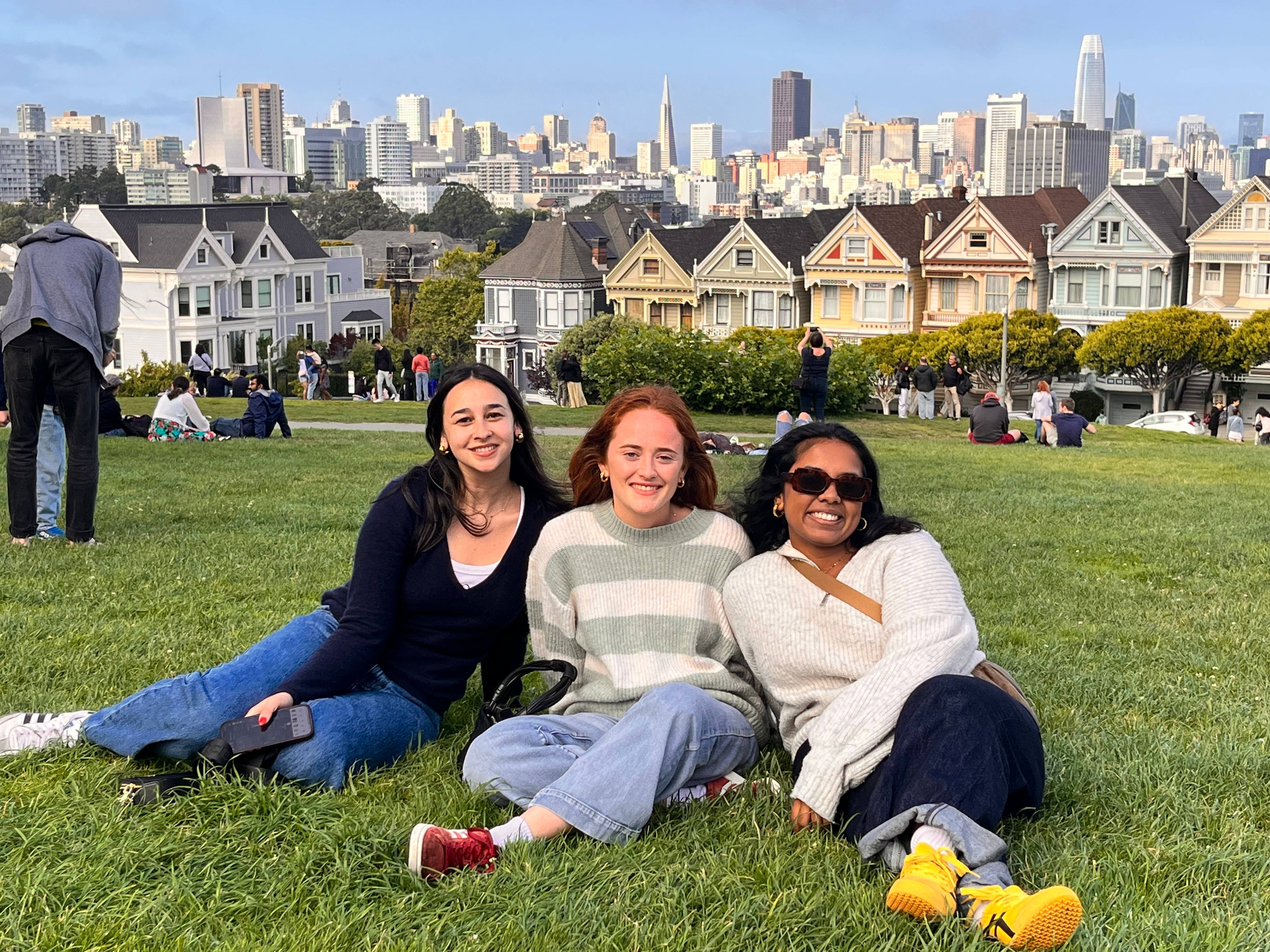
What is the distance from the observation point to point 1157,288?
170 ft

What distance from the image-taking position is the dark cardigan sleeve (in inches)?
179

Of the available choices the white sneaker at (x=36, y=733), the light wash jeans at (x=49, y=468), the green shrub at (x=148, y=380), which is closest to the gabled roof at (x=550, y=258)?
the green shrub at (x=148, y=380)

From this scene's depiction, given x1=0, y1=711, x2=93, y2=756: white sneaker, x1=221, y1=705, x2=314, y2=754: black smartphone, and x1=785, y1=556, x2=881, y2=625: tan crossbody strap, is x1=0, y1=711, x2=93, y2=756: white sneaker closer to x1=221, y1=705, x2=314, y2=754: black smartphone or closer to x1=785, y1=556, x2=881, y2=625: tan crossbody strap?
x1=221, y1=705, x2=314, y2=754: black smartphone

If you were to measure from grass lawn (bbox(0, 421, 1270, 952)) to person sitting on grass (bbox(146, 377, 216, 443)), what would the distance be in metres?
9.27

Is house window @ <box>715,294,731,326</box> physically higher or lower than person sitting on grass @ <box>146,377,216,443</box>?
higher

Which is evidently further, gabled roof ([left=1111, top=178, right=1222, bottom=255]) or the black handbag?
gabled roof ([left=1111, top=178, right=1222, bottom=255])

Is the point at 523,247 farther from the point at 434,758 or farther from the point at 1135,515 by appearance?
the point at 434,758

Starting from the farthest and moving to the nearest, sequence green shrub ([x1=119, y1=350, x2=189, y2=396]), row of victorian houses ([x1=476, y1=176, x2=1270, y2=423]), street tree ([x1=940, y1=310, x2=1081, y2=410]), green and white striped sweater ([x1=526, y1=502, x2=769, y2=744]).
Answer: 1. row of victorian houses ([x1=476, y1=176, x2=1270, y2=423])
2. street tree ([x1=940, y1=310, x2=1081, y2=410])
3. green shrub ([x1=119, y1=350, x2=189, y2=396])
4. green and white striped sweater ([x1=526, y1=502, x2=769, y2=744])

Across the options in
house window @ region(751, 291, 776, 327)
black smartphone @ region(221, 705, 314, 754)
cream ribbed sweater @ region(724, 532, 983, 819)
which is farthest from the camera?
house window @ region(751, 291, 776, 327)

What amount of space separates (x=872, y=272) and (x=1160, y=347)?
43.5 feet

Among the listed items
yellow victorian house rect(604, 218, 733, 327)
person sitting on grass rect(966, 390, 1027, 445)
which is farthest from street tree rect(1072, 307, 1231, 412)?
person sitting on grass rect(966, 390, 1027, 445)

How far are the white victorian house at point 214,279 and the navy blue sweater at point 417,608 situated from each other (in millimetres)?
51800

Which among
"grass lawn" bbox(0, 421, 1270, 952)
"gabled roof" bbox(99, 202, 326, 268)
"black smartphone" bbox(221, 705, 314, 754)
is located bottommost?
"grass lawn" bbox(0, 421, 1270, 952)

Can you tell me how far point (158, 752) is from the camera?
4.59 metres
